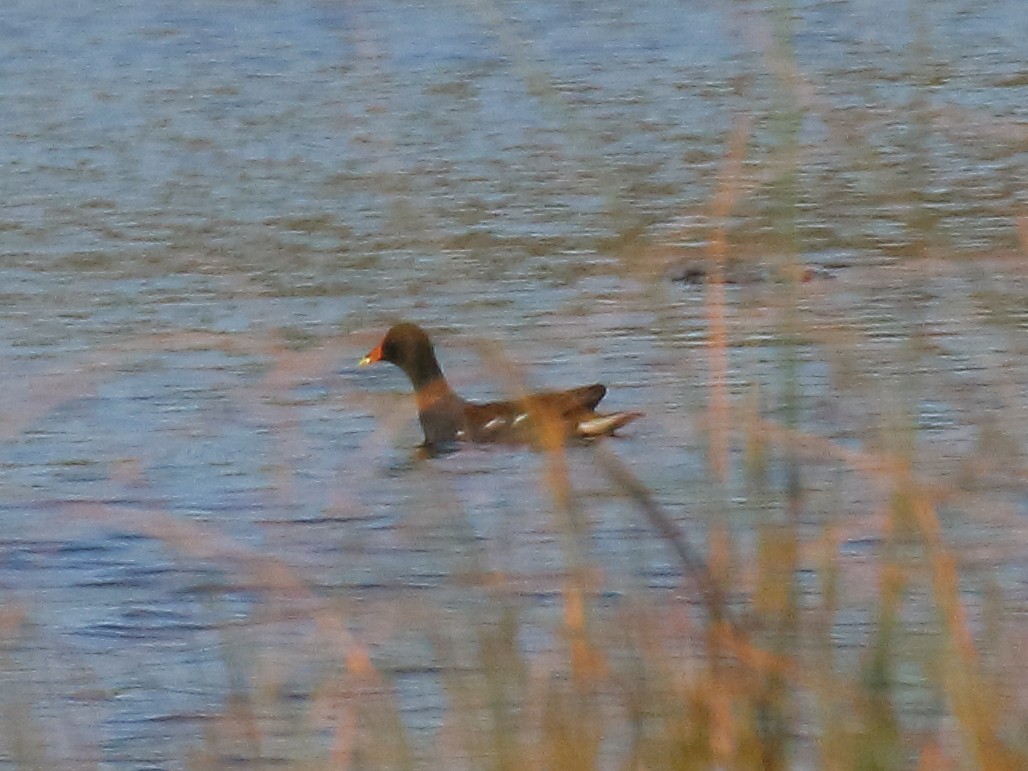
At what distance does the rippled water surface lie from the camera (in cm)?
313

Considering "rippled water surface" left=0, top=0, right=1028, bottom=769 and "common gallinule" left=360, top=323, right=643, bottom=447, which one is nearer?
"rippled water surface" left=0, top=0, right=1028, bottom=769

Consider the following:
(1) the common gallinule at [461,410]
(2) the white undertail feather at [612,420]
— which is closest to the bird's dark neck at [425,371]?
(1) the common gallinule at [461,410]

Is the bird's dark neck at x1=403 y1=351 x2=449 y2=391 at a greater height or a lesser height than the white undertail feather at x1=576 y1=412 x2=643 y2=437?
lesser

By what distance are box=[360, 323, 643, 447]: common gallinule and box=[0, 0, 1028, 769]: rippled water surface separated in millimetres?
135

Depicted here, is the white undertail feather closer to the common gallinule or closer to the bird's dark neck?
the common gallinule

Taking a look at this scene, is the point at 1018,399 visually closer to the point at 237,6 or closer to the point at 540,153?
the point at 540,153

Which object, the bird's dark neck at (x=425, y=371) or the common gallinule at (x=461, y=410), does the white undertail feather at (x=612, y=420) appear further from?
the bird's dark neck at (x=425, y=371)

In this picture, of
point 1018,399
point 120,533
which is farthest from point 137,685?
point 1018,399

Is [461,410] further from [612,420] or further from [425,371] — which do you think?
[425,371]

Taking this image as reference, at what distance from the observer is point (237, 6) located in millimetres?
17734

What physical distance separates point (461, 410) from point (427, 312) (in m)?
2.09

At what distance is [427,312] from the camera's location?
901 cm

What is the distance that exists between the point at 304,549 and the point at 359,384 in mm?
3903

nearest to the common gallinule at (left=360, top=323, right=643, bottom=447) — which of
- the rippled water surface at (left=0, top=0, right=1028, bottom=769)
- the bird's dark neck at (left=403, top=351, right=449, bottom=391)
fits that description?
the bird's dark neck at (left=403, top=351, right=449, bottom=391)
